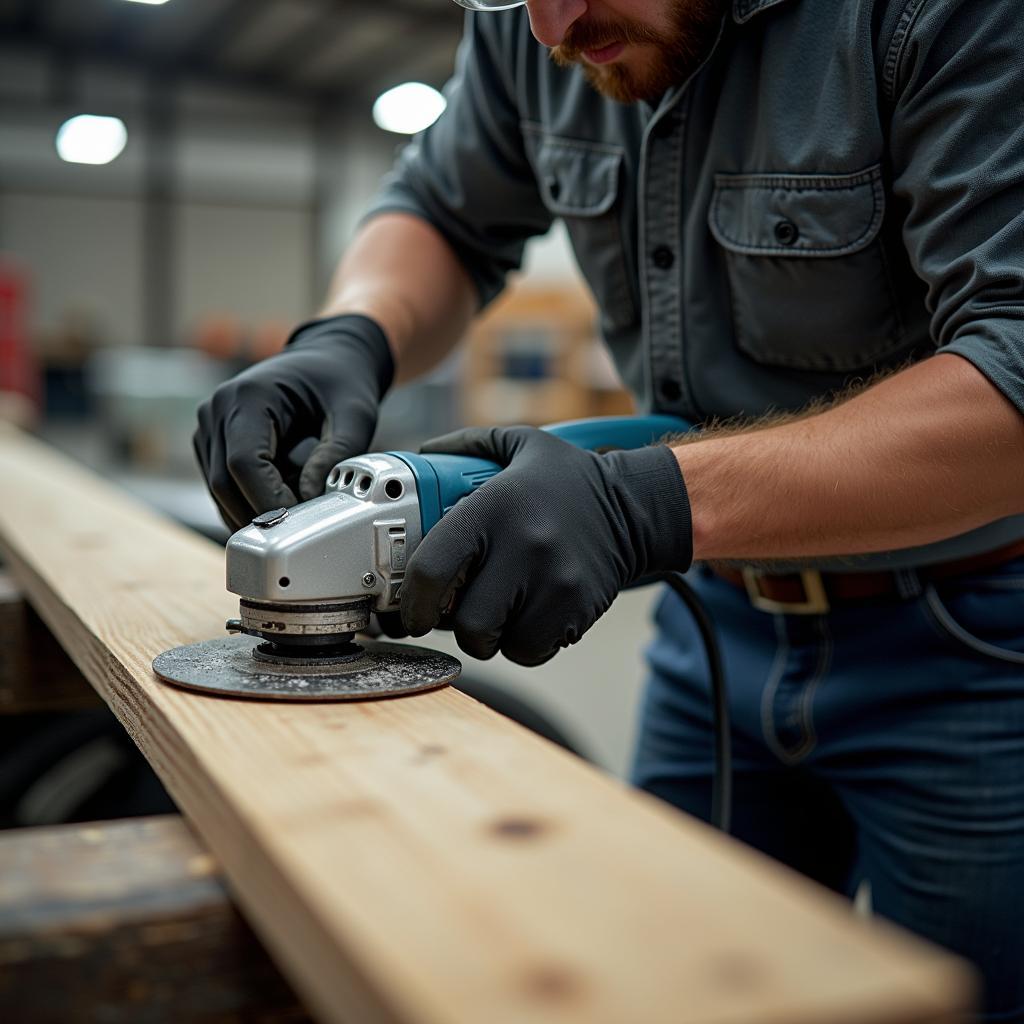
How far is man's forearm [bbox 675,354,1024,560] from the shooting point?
951mm

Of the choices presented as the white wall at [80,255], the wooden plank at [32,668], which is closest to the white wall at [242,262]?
the white wall at [80,255]

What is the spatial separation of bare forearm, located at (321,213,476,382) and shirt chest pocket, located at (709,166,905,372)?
0.49 metres

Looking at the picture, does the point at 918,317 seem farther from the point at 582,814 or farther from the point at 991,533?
the point at 582,814

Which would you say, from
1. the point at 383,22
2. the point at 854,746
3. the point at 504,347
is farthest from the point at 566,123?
the point at 383,22

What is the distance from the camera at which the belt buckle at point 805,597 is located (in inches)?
51.3

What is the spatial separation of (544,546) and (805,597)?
0.53 metres

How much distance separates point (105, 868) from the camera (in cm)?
62

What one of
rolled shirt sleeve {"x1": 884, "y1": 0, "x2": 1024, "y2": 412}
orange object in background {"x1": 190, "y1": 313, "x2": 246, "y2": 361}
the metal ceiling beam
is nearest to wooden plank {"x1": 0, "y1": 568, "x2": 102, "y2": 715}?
rolled shirt sleeve {"x1": 884, "y1": 0, "x2": 1024, "y2": 412}

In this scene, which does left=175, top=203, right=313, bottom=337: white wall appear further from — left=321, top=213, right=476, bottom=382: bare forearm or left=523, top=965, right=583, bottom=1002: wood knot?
left=523, top=965, right=583, bottom=1002: wood knot

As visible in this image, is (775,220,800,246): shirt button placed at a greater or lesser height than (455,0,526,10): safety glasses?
lesser

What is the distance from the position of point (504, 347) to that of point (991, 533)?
23.7ft

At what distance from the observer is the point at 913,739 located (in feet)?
4.11

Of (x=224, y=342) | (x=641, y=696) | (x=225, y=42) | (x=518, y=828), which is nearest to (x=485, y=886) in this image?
(x=518, y=828)

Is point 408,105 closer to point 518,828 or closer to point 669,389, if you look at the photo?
point 669,389
